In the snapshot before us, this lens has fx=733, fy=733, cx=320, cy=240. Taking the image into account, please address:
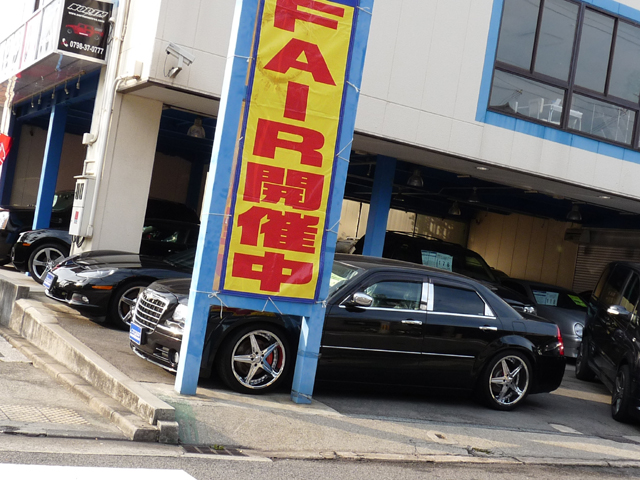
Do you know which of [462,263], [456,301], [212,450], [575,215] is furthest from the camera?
[575,215]

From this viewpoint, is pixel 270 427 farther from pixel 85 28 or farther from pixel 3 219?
pixel 3 219

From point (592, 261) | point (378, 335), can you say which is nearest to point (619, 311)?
point (378, 335)

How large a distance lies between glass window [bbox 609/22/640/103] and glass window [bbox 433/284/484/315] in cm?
792

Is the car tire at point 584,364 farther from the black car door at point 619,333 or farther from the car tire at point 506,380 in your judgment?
the car tire at point 506,380

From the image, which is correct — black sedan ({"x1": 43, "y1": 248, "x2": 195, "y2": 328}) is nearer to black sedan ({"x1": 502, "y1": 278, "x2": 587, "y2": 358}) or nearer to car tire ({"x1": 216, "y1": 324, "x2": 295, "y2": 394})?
car tire ({"x1": 216, "y1": 324, "x2": 295, "y2": 394})

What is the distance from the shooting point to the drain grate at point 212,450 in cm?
536

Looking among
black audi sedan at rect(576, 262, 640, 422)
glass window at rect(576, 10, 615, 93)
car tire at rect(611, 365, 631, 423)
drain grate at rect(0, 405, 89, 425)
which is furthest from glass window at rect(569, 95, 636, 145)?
drain grate at rect(0, 405, 89, 425)

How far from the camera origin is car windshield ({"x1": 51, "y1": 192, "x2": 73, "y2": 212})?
14.5 metres

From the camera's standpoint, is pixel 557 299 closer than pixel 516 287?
Yes

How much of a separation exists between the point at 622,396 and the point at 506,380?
1464 mm

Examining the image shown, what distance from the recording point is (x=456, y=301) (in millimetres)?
8047

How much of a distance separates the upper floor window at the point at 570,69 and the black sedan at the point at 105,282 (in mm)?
6635

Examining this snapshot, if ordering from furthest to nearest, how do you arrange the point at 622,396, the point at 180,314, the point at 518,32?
1. the point at 518,32
2. the point at 622,396
3. the point at 180,314

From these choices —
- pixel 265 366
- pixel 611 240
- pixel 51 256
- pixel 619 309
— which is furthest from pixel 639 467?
pixel 611 240
